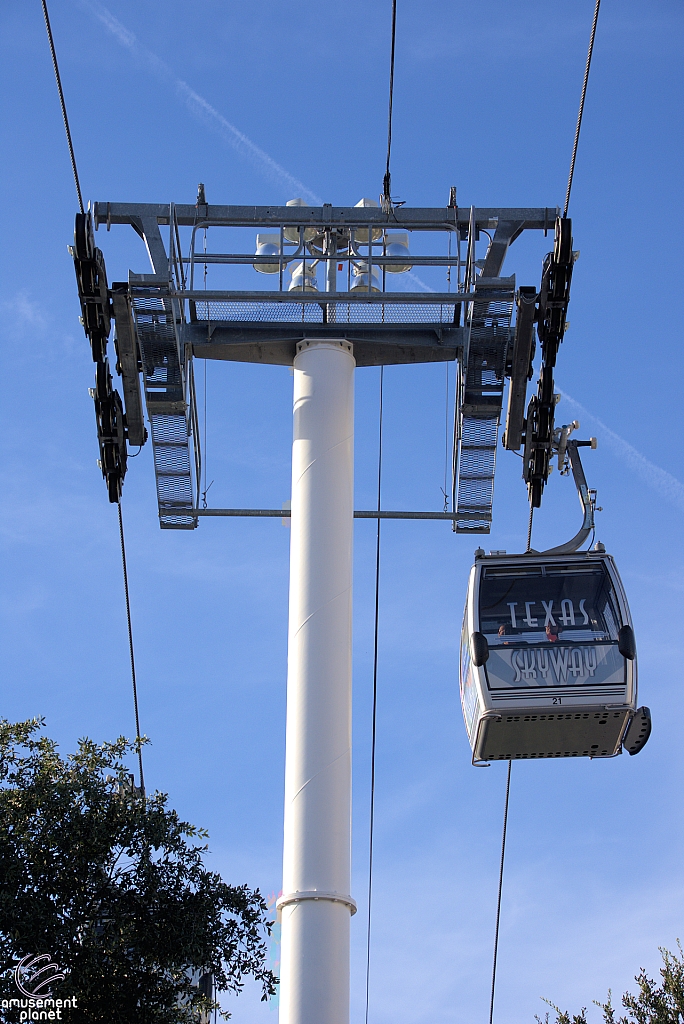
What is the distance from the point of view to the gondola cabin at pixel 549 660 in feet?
53.2

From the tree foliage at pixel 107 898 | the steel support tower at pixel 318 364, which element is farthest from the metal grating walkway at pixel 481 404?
the tree foliage at pixel 107 898

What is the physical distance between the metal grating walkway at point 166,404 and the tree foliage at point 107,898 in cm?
383

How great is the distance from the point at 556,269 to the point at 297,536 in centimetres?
439

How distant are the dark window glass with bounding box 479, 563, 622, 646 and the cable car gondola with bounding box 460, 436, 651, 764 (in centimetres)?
1

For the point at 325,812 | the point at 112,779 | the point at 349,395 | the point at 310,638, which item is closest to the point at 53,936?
the point at 112,779

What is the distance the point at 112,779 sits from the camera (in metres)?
17.5

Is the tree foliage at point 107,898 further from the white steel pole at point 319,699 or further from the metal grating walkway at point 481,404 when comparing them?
the metal grating walkway at point 481,404

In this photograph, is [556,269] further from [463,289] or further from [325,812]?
[325,812]

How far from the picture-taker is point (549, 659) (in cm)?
1644
